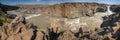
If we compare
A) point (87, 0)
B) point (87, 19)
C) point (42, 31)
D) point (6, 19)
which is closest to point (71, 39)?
point (42, 31)

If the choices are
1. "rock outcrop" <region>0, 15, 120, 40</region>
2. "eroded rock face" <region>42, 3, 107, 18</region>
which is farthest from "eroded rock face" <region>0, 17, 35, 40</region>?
"eroded rock face" <region>42, 3, 107, 18</region>

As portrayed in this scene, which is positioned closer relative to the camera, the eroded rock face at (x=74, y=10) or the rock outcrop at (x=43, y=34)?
the rock outcrop at (x=43, y=34)

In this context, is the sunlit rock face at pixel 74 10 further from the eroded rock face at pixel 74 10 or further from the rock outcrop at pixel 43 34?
the rock outcrop at pixel 43 34

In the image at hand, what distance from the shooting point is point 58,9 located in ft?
78.9

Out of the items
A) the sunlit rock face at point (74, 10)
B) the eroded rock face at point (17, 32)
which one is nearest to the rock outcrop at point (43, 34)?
the eroded rock face at point (17, 32)

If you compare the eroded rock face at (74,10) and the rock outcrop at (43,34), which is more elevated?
the rock outcrop at (43,34)

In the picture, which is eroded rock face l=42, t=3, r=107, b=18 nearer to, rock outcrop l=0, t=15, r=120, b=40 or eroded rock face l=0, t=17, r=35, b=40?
rock outcrop l=0, t=15, r=120, b=40

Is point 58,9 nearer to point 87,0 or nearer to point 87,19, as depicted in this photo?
point 87,19

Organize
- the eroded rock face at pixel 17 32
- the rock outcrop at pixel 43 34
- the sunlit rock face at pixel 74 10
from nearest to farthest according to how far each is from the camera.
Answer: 1. the rock outcrop at pixel 43 34
2. the eroded rock face at pixel 17 32
3. the sunlit rock face at pixel 74 10

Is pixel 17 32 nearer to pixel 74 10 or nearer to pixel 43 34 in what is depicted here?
pixel 43 34

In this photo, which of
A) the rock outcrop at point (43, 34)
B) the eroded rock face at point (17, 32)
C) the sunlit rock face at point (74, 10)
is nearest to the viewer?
the rock outcrop at point (43, 34)

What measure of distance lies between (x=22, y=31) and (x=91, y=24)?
600 cm

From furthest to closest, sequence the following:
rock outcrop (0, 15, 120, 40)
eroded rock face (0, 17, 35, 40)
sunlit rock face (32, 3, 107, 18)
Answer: sunlit rock face (32, 3, 107, 18)
eroded rock face (0, 17, 35, 40)
rock outcrop (0, 15, 120, 40)

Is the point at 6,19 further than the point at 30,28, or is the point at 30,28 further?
the point at 6,19
